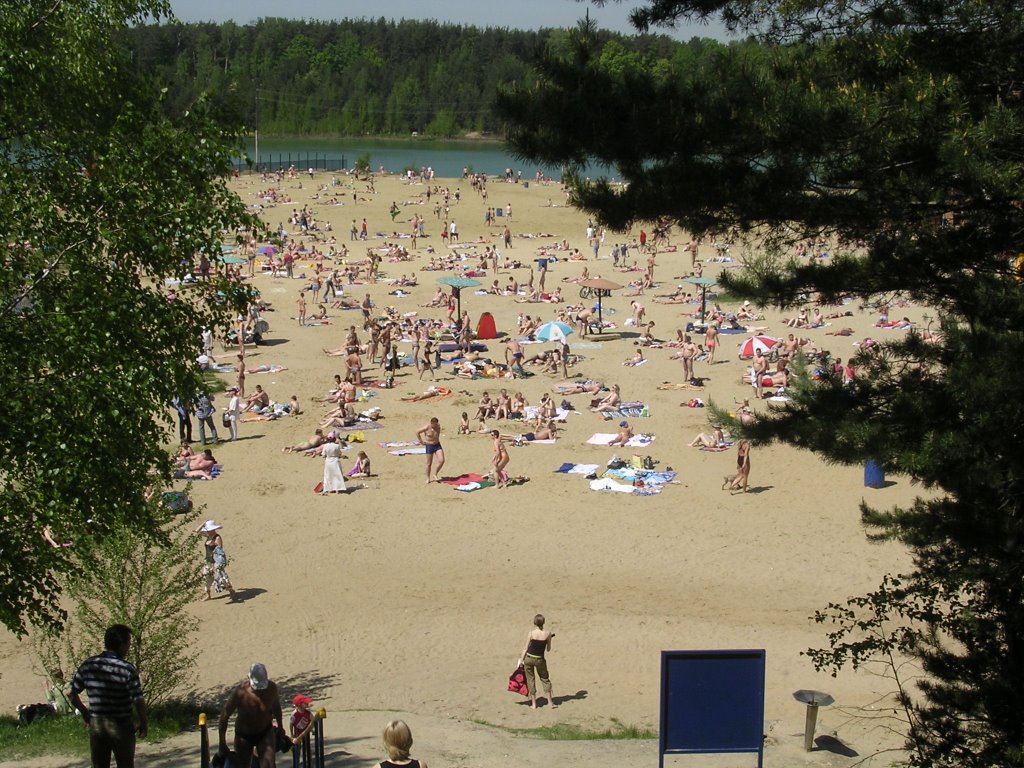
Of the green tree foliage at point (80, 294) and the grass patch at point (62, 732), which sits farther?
the grass patch at point (62, 732)

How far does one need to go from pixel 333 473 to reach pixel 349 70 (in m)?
121

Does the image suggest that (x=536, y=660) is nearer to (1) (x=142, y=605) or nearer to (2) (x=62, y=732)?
(1) (x=142, y=605)

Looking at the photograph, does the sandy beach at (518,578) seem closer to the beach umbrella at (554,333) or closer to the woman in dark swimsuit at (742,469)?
the woman in dark swimsuit at (742,469)

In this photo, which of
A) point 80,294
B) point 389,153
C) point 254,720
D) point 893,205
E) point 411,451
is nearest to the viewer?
point 254,720

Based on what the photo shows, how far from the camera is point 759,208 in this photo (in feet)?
26.9

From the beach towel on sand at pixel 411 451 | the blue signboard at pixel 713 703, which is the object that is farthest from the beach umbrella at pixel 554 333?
the blue signboard at pixel 713 703

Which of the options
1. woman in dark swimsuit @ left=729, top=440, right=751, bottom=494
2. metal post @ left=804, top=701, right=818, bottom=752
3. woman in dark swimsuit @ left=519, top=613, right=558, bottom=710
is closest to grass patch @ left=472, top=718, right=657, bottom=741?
woman in dark swimsuit @ left=519, top=613, right=558, bottom=710

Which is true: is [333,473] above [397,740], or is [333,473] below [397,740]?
below

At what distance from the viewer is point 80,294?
7.52 m

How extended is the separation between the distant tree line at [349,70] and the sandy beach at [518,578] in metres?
85.0

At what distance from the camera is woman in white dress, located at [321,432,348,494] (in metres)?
19.0

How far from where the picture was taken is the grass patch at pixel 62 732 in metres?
8.80

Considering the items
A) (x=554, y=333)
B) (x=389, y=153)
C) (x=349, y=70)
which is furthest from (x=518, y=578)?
(x=349, y=70)

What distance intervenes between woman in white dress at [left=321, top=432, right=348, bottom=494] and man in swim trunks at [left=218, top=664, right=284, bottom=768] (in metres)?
11.8
